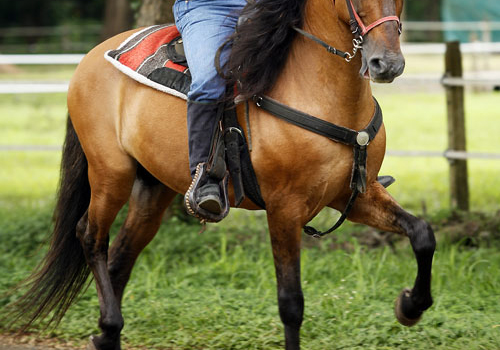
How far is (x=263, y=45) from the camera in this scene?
13.2 feet

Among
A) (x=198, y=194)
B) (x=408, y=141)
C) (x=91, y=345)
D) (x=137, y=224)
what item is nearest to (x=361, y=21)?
(x=198, y=194)

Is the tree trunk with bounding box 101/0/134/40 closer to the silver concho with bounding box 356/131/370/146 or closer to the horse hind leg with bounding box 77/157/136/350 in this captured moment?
the horse hind leg with bounding box 77/157/136/350

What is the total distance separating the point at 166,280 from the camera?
614 centimetres

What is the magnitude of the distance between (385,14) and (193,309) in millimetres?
2692

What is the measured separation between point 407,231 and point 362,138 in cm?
60

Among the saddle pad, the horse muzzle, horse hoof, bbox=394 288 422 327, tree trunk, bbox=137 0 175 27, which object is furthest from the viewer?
tree trunk, bbox=137 0 175 27

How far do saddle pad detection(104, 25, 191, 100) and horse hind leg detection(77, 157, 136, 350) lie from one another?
573mm

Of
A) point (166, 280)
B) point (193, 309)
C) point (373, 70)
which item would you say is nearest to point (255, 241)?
point (166, 280)

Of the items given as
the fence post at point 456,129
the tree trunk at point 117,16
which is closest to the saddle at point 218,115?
the fence post at point 456,129

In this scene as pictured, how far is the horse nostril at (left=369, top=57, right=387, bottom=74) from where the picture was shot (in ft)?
11.5

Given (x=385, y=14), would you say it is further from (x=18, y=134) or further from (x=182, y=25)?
(x=18, y=134)

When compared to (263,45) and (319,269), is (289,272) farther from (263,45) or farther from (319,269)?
(319,269)

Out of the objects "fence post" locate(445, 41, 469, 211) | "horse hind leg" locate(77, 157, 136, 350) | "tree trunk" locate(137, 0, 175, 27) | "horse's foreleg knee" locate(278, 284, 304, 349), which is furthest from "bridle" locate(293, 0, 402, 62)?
"fence post" locate(445, 41, 469, 211)

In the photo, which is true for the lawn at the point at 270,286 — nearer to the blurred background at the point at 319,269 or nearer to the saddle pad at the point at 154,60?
the blurred background at the point at 319,269
